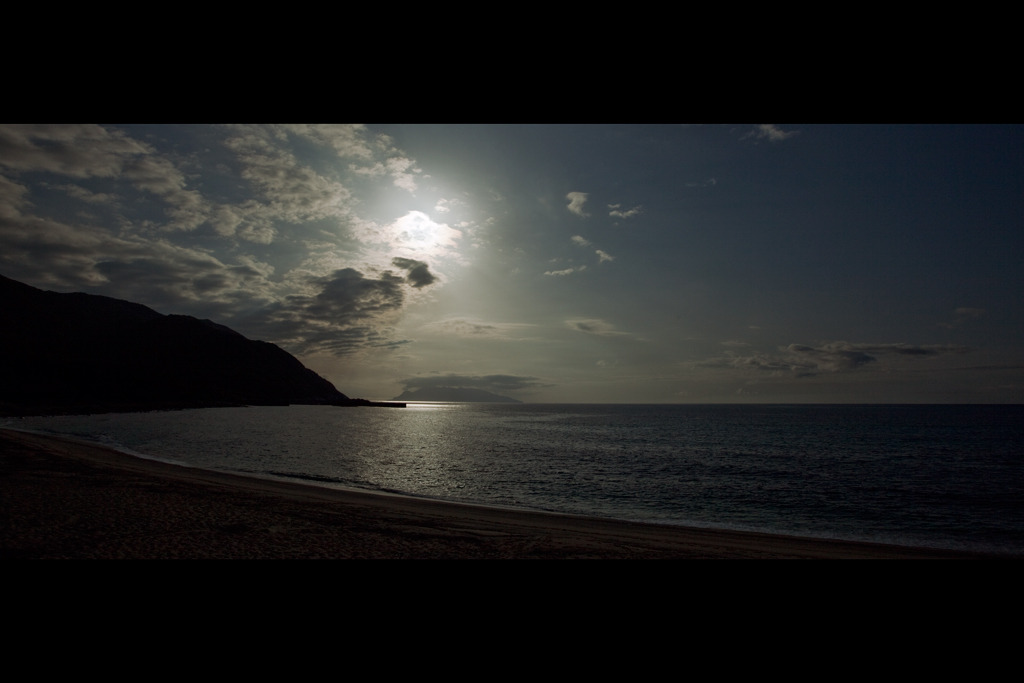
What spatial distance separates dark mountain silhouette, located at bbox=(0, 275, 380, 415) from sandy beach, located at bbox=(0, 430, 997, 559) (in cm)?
9453

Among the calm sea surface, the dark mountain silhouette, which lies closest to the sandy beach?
the calm sea surface

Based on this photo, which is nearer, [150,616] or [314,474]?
[150,616]

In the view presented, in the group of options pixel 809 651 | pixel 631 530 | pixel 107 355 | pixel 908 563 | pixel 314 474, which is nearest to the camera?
pixel 809 651

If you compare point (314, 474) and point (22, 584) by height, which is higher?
point (22, 584)

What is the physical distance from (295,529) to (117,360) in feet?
548

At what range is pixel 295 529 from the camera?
11.4 metres

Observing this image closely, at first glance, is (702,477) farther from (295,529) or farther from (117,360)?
(117,360)

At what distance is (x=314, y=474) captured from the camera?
26.4m

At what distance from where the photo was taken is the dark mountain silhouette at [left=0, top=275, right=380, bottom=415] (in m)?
111
